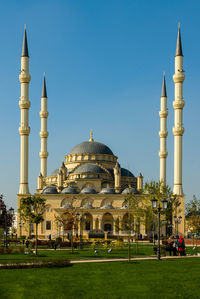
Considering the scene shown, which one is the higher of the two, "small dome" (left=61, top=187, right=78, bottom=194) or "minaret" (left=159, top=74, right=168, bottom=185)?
"minaret" (left=159, top=74, right=168, bottom=185)

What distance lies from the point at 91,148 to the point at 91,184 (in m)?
9.80

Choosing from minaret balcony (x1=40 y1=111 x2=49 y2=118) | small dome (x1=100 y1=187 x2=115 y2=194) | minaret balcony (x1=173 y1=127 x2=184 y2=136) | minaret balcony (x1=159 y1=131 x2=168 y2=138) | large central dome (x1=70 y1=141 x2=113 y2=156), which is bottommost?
small dome (x1=100 y1=187 x2=115 y2=194)

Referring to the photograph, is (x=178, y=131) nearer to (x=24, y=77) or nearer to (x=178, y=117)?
(x=178, y=117)

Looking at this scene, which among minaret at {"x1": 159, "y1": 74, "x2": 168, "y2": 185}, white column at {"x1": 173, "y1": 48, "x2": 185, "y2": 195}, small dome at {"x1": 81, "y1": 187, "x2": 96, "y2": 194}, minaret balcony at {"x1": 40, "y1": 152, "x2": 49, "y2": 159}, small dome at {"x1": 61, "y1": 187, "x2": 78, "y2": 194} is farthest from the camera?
minaret balcony at {"x1": 40, "y1": 152, "x2": 49, "y2": 159}

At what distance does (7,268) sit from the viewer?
56.4ft

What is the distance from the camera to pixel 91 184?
67.3 metres

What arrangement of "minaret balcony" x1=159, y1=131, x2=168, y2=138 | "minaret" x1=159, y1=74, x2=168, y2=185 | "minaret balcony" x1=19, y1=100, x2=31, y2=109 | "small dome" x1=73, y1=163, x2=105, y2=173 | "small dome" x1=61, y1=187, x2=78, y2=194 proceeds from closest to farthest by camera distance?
"minaret balcony" x1=19, y1=100, x2=31, y2=109 < "small dome" x1=61, y1=187, x2=78, y2=194 < "minaret" x1=159, y1=74, x2=168, y2=185 < "minaret balcony" x1=159, y1=131, x2=168, y2=138 < "small dome" x1=73, y1=163, x2=105, y2=173

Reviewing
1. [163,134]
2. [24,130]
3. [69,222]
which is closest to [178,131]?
[163,134]

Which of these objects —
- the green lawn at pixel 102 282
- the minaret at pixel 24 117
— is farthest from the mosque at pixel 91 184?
the green lawn at pixel 102 282

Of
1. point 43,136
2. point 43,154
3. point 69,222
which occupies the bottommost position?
point 69,222

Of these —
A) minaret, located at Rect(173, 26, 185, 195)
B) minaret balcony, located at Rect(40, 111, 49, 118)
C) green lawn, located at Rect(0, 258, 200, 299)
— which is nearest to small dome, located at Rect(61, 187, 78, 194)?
minaret balcony, located at Rect(40, 111, 49, 118)

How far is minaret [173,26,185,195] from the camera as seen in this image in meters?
57.6

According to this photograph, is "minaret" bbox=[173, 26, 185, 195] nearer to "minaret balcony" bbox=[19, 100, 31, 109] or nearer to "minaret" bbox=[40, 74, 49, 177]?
"minaret balcony" bbox=[19, 100, 31, 109]

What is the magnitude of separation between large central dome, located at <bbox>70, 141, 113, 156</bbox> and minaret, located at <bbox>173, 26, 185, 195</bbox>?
19123 millimetres
